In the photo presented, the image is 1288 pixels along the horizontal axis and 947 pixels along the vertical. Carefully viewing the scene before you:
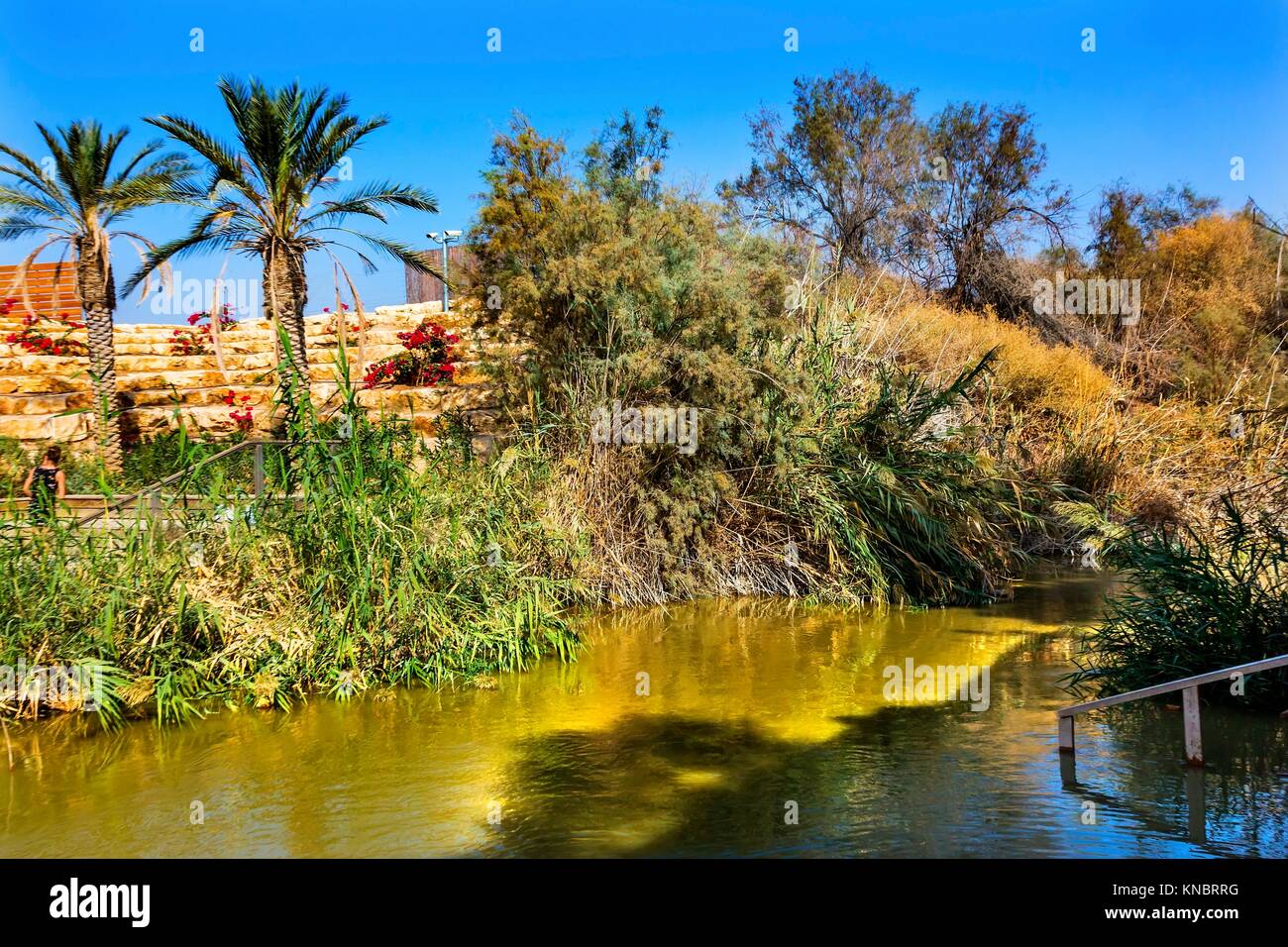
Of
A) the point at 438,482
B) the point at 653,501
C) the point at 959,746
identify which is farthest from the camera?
the point at 653,501

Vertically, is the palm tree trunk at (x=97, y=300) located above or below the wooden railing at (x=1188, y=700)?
above

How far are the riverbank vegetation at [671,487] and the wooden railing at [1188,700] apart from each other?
1.00 metres

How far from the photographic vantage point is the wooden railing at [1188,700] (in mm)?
4915

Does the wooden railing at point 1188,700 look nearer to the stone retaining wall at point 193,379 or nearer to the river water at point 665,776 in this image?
the river water at point 665,776

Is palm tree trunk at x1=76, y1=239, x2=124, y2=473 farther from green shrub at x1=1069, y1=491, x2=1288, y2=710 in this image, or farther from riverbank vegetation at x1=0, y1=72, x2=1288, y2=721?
green shrub at x1=1069, y1=491, x2=1288, y2=710

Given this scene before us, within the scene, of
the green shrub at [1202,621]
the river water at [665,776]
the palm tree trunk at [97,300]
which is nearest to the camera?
the river water at [665,776]

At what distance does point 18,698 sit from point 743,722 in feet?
17.3

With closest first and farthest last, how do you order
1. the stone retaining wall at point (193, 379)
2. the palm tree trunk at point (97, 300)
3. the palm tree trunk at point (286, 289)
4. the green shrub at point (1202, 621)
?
the green shrub at point (1202, 621) < the palm tree trunk at point (286, 289) < the palm tree trunk at point (97, 300) < the stone retaining wall at point (193, 379)

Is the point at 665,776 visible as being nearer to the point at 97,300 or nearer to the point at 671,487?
the point at 671,487

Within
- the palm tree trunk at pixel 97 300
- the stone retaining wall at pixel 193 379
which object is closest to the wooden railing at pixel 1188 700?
the stone retaining wall at pixel 193 379

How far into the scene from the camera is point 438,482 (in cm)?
884

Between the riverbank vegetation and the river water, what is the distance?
1.83 feet
